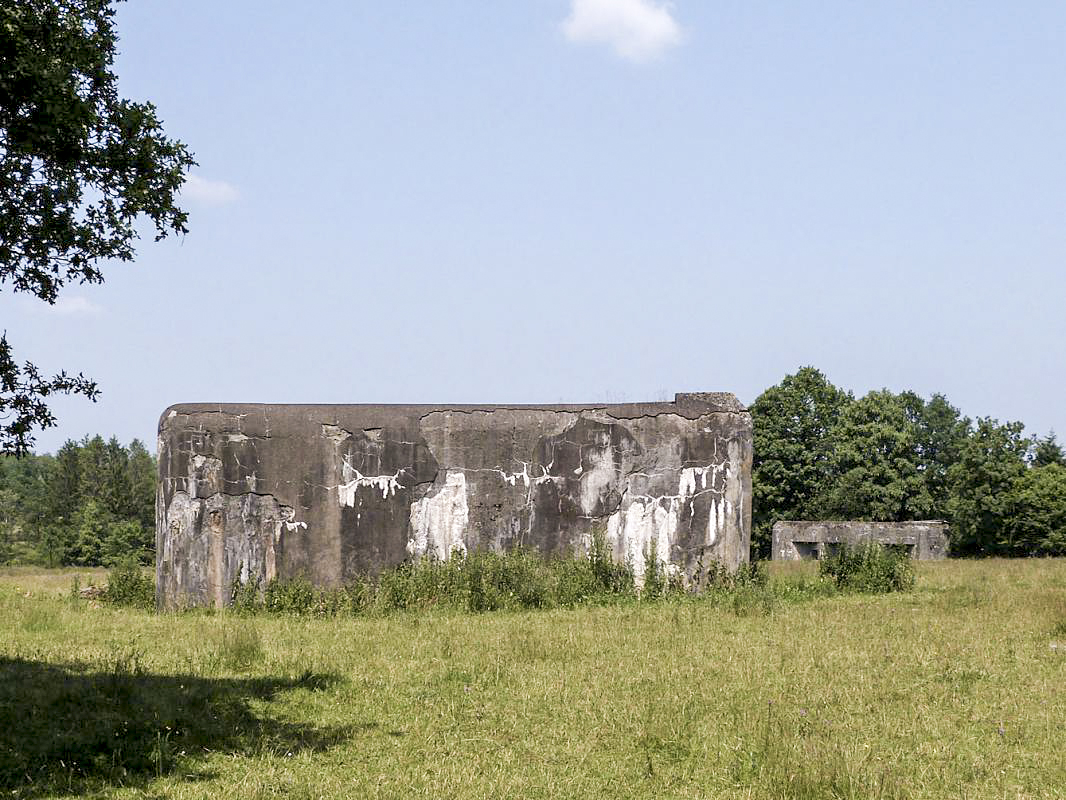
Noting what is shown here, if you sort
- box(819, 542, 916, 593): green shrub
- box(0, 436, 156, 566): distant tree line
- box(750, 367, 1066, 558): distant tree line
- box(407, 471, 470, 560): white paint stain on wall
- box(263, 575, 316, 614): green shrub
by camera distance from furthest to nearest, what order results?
1. box(0, 436, 156, 566): distant tree line
2. box(750, 367, 1066, 558): distant tree line
3. box(819, 542, 916, 593): green shrub
4. box(407, 471, 470, 560): white paint stain on wall
5. box(263, 575, 316, 614): green shrub

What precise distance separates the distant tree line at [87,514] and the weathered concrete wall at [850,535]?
33.8 meters

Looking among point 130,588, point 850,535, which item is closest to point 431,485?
point 130,588

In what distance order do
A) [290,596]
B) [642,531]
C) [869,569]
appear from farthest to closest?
[869,569]
[642,531]
[290,596]

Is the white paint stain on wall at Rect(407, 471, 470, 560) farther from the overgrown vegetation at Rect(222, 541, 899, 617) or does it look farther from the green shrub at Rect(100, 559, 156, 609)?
the green shrub at Rect(100, 559, 156, 609)

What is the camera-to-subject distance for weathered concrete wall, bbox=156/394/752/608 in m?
15.2

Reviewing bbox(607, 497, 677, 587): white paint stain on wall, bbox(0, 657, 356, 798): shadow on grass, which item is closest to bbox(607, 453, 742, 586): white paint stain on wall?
bbox(607, 497, 677, 587): white paint stain on wall

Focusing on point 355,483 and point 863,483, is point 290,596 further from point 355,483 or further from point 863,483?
point 863,483

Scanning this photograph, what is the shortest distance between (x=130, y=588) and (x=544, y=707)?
9.84 meters

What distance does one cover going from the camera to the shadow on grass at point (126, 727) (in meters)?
6.84

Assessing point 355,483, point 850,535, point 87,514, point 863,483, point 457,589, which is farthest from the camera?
point 87,514

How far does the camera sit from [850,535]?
37.8 metres

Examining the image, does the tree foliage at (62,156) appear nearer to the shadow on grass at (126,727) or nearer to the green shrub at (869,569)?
the shadow on grass at (126,727)

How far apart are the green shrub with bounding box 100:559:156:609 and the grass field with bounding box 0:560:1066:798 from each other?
7.60 feet

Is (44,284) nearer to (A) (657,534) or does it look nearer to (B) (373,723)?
(B) (373,723)
